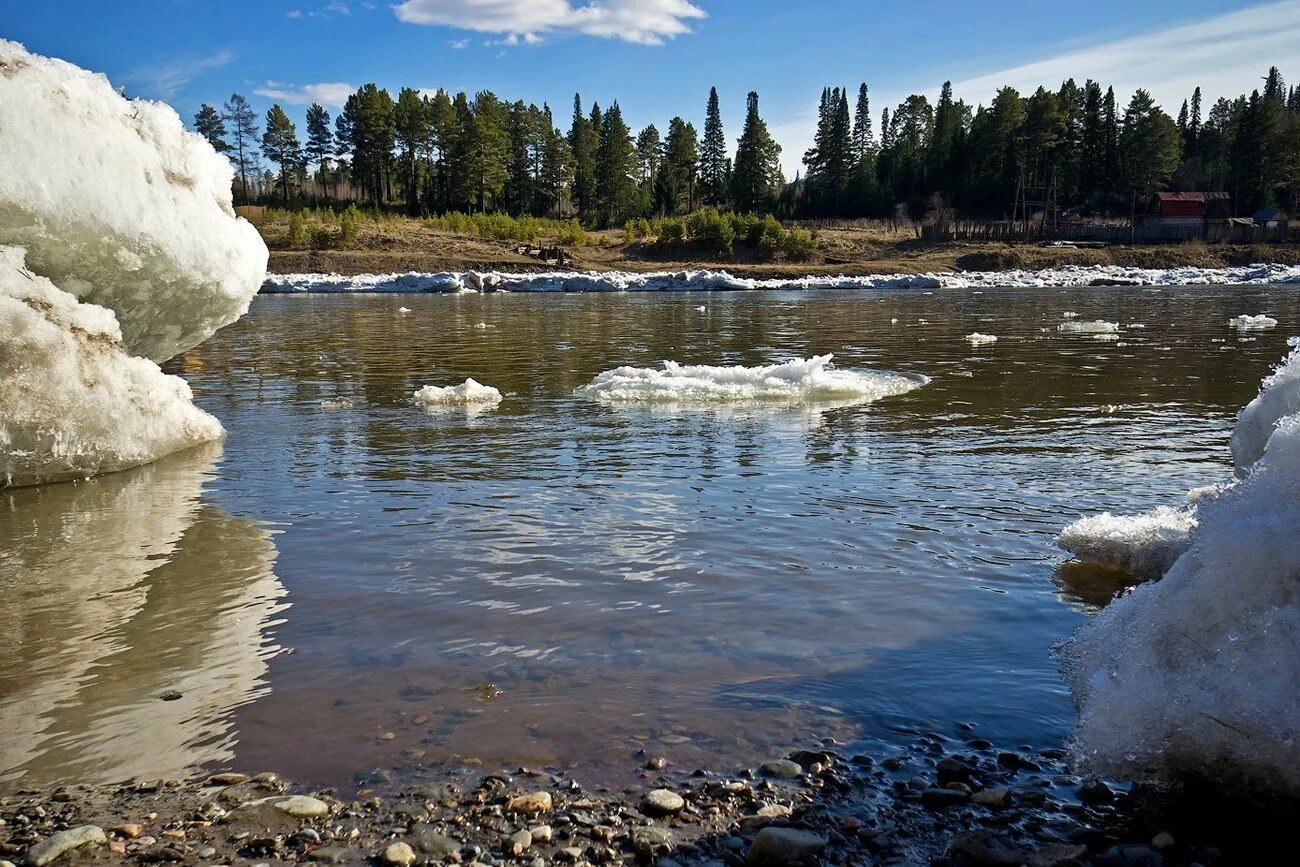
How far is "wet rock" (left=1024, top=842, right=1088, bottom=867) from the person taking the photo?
9.67ft

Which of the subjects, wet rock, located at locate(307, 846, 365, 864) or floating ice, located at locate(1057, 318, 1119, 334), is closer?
wet rock, located at locate(307, 846, 365, 864)

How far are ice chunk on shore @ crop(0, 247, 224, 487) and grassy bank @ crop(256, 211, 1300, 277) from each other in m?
61.0

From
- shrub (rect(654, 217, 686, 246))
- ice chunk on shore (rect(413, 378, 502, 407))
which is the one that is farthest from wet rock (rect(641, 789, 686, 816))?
shrub (rect(654, 217, 686, 246))

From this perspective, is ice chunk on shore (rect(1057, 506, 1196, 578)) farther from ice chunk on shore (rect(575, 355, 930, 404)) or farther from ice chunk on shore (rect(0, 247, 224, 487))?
ice chunk on shore (rect(0, 247, 224, 487))

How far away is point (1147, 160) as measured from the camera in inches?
3361

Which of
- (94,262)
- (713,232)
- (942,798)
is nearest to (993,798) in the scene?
(942,798)

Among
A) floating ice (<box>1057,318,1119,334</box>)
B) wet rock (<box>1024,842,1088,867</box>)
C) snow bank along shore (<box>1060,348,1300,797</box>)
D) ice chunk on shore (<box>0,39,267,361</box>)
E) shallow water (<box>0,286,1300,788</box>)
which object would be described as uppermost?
ice chunk on shore (<box>0,39,267,361</box>)

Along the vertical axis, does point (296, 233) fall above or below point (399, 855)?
above

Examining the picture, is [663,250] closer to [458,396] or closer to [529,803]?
[458,396]

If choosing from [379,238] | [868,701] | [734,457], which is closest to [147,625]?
[868,701]

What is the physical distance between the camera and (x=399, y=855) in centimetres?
303

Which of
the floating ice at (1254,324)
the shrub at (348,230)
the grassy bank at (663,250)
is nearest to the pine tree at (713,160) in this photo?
the grassy bank at (663,250)

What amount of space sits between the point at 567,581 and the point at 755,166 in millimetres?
101397

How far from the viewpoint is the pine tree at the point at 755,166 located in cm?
10156
